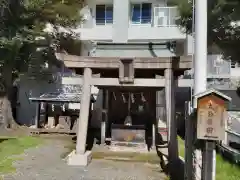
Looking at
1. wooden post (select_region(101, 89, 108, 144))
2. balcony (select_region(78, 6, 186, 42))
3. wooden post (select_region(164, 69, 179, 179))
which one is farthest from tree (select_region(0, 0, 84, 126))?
wooden post (select_region(164, 69, 179, 179))

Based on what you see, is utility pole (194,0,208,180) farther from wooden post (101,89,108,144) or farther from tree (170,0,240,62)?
wooden post (101,89,108,144)

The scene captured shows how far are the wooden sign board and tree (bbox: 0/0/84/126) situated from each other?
1302 cm

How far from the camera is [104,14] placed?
25.3 m

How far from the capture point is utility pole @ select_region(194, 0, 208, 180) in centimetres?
650

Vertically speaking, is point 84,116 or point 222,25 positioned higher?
point 222,25

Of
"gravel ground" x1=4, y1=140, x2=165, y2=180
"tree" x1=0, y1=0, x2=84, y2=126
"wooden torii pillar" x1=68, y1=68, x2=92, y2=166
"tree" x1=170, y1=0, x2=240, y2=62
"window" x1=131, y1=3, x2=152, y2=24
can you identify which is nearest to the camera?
"gravel ground" x1=4, y1=140, x2=165, y2=180

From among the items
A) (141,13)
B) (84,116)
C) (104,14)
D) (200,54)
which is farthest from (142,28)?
(200,54)

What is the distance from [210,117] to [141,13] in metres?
19.8

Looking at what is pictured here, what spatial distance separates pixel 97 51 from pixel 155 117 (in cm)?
454

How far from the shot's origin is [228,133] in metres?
12.0

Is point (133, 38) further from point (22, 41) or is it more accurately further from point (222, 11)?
point (222, 11)

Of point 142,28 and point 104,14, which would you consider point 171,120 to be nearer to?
point 142,28

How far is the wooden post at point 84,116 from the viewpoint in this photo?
1061 centimetres

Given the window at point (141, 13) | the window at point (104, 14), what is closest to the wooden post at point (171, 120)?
the window at point (141, 13)
